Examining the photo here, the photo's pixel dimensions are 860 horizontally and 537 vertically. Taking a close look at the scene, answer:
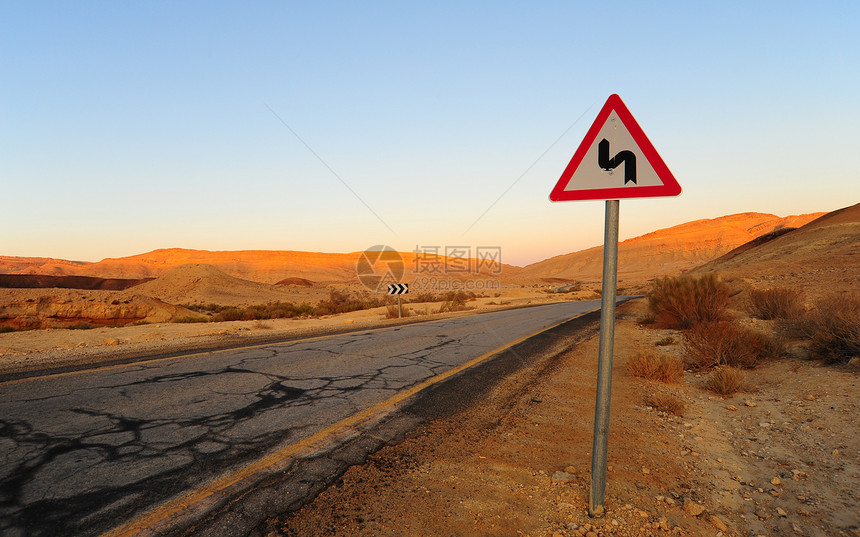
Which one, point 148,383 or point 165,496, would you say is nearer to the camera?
point 165,496

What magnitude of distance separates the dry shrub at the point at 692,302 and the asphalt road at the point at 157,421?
772 centimetres

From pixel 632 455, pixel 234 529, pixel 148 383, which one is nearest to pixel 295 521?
pixel 234 529

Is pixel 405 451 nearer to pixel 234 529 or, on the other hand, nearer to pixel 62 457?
pixel 234 529

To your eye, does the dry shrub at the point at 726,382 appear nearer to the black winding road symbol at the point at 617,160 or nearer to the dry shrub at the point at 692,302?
the black winding road symbol at the point at 617,160

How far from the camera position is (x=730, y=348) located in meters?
7.18

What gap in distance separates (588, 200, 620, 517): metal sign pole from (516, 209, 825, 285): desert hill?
3775 inches

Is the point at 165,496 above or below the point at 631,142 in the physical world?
below

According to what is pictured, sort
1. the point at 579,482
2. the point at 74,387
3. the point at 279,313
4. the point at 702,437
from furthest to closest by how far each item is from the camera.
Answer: the point at 279,313 < the point at 74,387 < the point at 702,437 < the point at 579,482

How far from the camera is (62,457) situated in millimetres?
3521

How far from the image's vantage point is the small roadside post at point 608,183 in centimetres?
272

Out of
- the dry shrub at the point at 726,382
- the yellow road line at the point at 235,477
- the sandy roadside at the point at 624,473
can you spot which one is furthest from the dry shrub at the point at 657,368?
the yellow road line at the point at 235,477

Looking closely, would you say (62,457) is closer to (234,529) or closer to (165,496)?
(165,496)

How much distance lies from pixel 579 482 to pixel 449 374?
372 centimetres

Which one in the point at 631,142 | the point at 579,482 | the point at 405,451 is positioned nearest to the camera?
the point at 631,142
